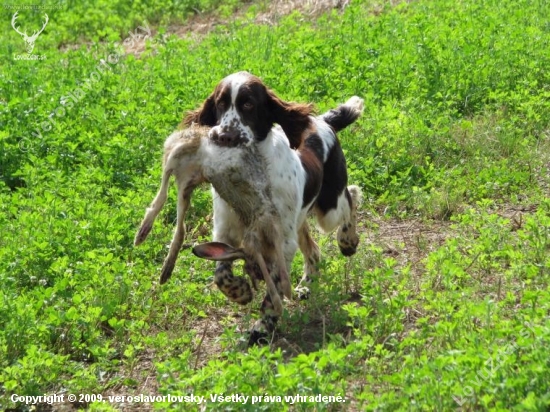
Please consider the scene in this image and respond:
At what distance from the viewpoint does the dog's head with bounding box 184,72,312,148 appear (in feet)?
19.3

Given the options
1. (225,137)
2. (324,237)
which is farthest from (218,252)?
(324,237)

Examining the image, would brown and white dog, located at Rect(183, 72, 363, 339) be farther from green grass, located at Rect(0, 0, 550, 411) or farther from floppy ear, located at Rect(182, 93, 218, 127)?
green grass, located at Rect(0, 0, 550, 411)

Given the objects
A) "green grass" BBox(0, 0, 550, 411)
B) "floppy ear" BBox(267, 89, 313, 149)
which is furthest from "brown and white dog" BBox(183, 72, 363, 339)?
"green grass" BBox(0, 0, 550, 411)

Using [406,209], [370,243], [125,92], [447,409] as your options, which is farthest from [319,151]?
[125,92]

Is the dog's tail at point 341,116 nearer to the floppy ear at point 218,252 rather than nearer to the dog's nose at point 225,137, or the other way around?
the dog's nose at point 225,137

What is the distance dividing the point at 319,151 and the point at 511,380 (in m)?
2.64

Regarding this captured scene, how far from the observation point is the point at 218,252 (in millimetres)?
5656

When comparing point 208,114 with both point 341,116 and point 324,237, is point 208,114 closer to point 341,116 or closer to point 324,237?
point 341,116

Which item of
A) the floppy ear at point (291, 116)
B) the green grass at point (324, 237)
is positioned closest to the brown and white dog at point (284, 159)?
the floppy ear at point (291, 116)

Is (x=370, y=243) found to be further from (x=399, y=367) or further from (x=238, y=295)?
(x=399, y=367)

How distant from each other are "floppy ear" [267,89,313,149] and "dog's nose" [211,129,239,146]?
448mm

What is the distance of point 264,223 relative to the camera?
225 inches

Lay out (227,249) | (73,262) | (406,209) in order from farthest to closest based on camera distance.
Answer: (406,209), (73,262), (227,249)

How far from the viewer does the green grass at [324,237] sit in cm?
491
